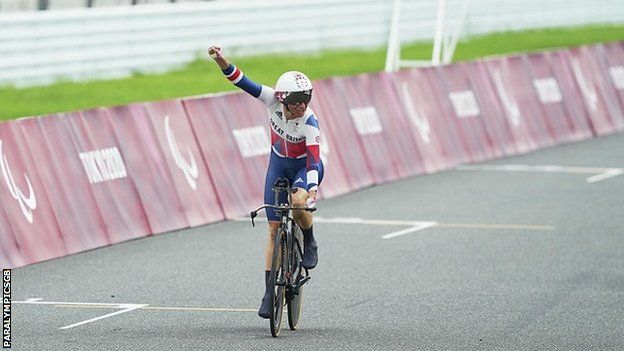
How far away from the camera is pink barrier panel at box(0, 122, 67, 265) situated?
1463 centimetres

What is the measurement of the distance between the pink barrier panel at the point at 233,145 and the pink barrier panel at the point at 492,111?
586 centimetres

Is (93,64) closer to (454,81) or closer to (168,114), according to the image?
(454,81)

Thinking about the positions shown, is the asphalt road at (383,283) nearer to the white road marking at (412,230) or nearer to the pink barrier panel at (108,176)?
the white road marking at (412,230)

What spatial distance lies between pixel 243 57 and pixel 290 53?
1.69 m

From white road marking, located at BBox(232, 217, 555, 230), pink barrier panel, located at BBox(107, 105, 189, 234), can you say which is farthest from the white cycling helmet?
white road marking, located at BBox(232, 217, 555, 230)

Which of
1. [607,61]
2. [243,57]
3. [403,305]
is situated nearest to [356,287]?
[403,305]

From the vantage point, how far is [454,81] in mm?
23750

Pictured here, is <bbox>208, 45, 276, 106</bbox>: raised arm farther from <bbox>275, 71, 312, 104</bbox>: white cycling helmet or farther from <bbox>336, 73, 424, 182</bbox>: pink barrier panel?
<bbox>336, 73, 424, 182</bbox>: pink barrier panel

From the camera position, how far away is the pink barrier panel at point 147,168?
16594 mm

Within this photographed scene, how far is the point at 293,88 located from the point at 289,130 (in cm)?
53

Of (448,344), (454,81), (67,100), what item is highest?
(67,100)

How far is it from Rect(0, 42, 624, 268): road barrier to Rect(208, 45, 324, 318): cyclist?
3.77 metres

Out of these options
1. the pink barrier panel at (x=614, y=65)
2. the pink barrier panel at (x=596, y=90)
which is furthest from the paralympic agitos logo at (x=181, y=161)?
the pink barrier panel at (x=614, y=65)

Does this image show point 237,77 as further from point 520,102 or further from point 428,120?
point 520,102
